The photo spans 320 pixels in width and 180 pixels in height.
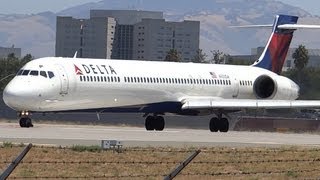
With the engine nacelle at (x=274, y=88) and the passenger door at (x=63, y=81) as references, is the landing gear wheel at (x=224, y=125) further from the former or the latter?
the passenger door at (x=63, y=81)

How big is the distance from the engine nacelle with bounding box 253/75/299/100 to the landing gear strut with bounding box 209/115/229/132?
13.4ft

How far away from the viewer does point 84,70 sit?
52.1m

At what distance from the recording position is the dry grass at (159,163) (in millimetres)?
26984

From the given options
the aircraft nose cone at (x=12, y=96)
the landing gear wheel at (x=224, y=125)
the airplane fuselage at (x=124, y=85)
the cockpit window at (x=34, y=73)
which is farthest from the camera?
the landing gear wheel at (x=224, y=125)

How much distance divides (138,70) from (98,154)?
23896 millimetres

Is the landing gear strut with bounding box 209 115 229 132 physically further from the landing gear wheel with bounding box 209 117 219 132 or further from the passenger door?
the passenger door

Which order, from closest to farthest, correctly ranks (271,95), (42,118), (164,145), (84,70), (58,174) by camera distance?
(58,174)
(164,145)
(84,70)
(271,95)
(42,118)

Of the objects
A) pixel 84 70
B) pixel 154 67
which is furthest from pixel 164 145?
pixel 154 67

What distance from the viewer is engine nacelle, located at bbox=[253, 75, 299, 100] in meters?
59.5

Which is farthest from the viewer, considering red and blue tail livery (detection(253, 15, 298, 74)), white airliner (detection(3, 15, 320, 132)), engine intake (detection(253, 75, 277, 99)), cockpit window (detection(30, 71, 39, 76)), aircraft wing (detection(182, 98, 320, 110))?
red and blue tail livery (detection(253, 15, 298, 74))

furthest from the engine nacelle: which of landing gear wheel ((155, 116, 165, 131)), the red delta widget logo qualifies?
the red delta widget logo

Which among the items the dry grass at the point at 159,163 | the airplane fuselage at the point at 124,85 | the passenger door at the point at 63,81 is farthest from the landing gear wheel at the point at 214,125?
the dry grass at the point at 159,163

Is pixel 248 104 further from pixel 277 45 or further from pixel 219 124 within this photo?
pixel 277 45

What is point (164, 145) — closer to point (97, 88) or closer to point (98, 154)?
point (98, 154)
